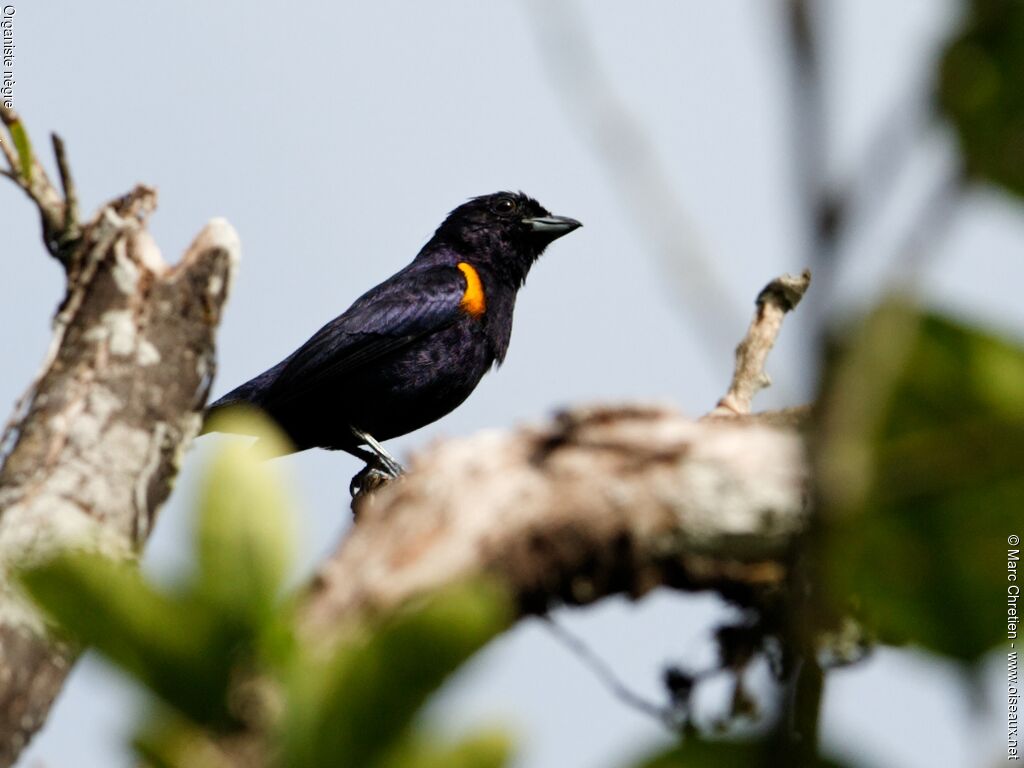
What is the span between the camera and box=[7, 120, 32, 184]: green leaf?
2641 millimetres

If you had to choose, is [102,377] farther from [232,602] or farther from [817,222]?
[817,222]

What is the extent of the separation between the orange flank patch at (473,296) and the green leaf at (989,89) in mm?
6503

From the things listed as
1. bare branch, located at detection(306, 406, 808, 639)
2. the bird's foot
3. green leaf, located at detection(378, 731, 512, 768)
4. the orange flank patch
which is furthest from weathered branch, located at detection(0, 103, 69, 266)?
the orange flank patch

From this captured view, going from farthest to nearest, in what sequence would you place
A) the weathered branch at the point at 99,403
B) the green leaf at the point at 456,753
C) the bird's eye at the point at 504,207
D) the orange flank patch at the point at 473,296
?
the bird's eye at the point at 504,207 < the orange flank patch at the point at 473,296 < the weathered branch at the point at 99,403 < the green leaf at the point at 456,753

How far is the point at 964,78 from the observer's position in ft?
2.64

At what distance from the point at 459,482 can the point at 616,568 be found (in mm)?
265

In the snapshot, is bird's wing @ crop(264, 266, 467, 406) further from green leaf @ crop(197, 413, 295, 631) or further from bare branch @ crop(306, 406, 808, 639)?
green leaf @ crop(197, 413, 295, 631)

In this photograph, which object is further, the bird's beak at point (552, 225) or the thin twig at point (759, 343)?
the bird's beak at point (552, 225)

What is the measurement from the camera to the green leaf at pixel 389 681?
36.6 inches

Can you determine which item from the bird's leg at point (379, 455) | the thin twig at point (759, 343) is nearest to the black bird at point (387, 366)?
the bird's leg at point (379, 455)

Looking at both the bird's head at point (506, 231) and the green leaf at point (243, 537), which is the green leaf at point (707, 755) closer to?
the green leaf at point (243, 537)

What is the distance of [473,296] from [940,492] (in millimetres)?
6449

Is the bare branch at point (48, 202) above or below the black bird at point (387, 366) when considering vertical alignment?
above

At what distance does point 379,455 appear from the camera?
705 cm
